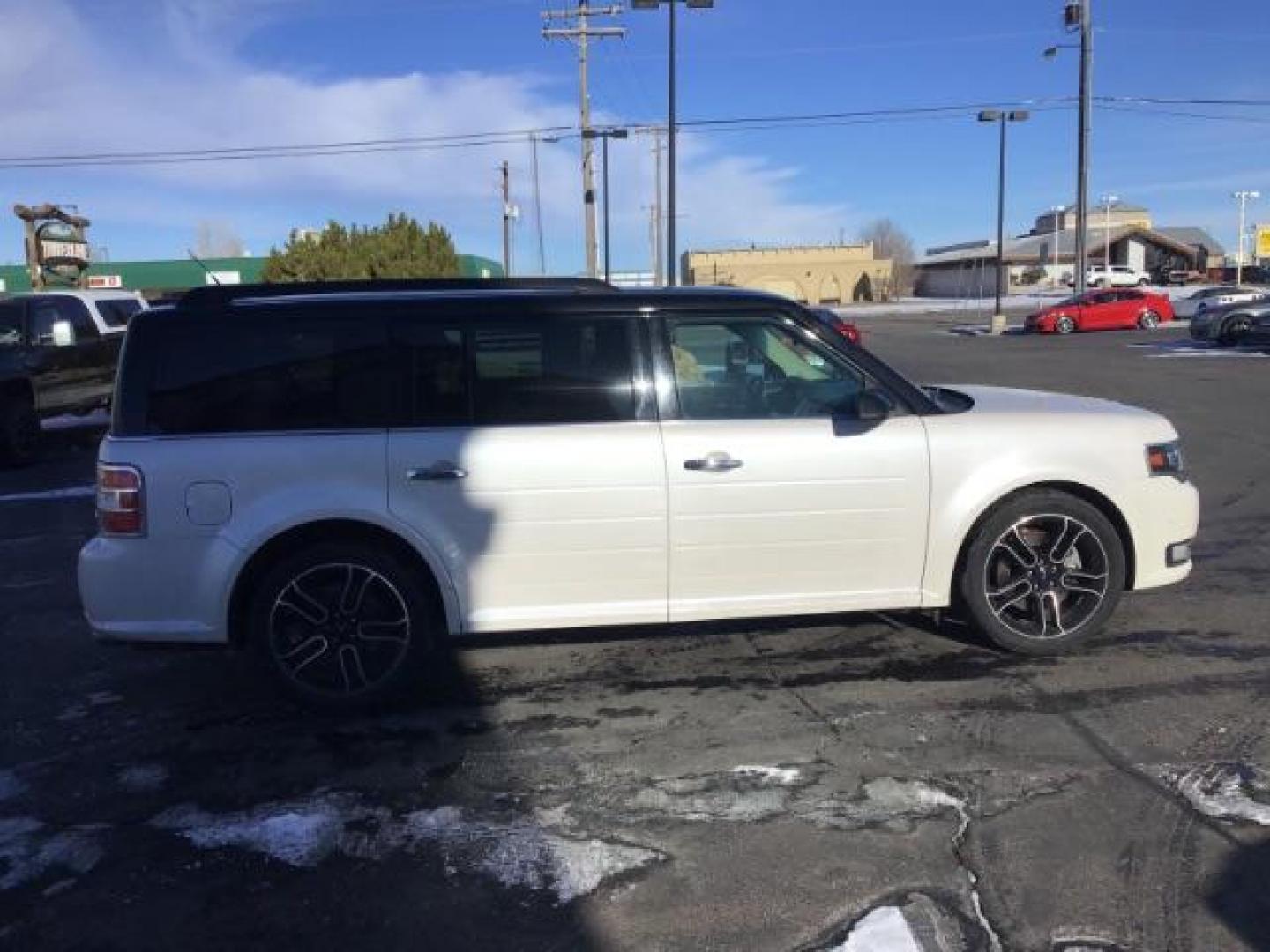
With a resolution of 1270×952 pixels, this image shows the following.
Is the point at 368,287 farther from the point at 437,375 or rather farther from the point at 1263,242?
the point at 1263,242

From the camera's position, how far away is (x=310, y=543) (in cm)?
468

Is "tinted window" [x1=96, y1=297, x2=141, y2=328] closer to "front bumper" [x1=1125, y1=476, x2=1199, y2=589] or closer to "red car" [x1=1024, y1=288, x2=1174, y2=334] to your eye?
"front bumper" [x1=1125, y1=476, x2=1199, y2=589]

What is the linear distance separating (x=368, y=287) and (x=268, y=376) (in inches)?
27.0

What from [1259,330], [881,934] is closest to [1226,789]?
[881,934]

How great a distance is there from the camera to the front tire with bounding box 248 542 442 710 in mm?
4660

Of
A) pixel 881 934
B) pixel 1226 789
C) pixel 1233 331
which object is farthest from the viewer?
pixel 1233 331

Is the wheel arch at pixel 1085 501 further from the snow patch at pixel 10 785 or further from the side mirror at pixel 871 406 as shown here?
the snow patch at pixel 10 785

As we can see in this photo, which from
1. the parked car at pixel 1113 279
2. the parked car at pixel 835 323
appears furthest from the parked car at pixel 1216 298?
the parked car at pixel 1113 279

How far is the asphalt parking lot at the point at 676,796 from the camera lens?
10.3 feet

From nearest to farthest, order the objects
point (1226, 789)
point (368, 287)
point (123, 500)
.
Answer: point (1226, 789) → point (123, 500) → point (368, 287)

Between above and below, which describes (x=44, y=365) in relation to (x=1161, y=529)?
above

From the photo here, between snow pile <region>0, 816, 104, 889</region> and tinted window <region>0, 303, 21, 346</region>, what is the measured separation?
1102cm

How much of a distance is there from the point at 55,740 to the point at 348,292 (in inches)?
88.4

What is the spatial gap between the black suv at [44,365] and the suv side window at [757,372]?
9302 millimetres
